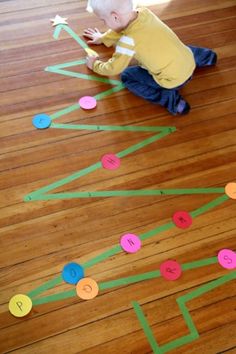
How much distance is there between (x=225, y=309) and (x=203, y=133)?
0.80 metres

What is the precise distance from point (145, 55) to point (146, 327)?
→ 111cm

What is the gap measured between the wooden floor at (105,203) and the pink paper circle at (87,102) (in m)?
0.03

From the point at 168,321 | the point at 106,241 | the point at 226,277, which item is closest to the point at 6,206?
the point at 106,241

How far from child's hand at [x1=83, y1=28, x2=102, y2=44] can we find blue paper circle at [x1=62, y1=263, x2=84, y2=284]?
1.23m

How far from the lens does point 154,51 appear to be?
176 cm

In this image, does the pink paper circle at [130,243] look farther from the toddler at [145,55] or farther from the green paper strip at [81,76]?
the green paper strip at [81,76]

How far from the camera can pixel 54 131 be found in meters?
1.80

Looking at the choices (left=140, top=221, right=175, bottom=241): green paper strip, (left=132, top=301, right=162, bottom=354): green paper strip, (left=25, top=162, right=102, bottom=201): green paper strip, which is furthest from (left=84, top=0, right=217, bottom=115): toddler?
(left=132, top=301, right=162, bottom=354): green paper strip

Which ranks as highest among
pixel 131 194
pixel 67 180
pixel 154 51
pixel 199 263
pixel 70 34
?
pixel 70 34

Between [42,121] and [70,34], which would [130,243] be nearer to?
[42,121]

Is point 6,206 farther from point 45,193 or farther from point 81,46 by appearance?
point 81,46

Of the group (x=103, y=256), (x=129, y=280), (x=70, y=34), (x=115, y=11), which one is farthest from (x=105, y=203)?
(x=70, y=34)

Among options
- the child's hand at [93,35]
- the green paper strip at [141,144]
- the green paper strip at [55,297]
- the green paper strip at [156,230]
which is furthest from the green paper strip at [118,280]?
the child's hand at [93,35]

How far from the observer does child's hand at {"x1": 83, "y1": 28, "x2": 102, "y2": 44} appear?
2.13 metres
